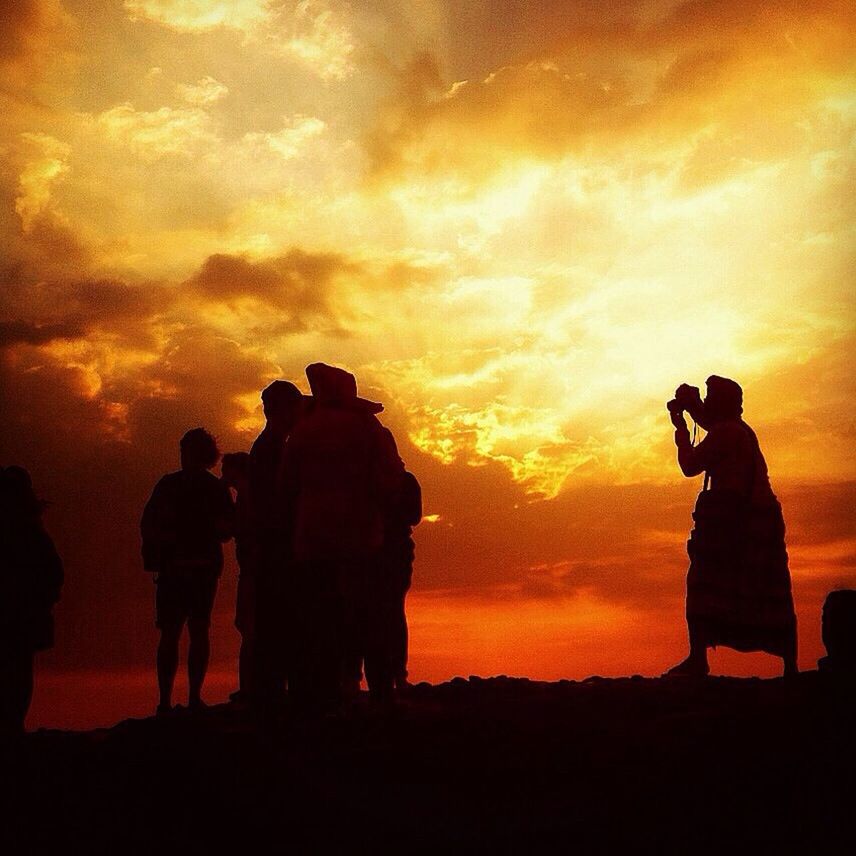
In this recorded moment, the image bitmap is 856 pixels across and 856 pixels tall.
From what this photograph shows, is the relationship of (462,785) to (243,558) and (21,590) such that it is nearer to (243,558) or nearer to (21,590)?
(21,590)

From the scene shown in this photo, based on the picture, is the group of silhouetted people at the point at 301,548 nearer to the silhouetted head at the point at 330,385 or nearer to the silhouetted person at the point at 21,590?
the silhouetted head at the point at 330,385

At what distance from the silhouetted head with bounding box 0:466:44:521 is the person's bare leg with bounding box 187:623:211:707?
1971mm

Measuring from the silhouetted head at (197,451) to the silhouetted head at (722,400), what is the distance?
504 centimetres

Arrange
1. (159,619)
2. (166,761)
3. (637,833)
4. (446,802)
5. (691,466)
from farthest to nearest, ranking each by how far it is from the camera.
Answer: (691,466) < (159,619) < (166,761) < (446,802) < (637,833)

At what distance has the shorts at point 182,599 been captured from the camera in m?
9.57

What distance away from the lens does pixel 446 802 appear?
602 cm

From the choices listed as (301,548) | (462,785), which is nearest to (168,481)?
(301,548)

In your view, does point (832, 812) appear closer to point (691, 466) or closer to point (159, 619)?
point (691, 466)

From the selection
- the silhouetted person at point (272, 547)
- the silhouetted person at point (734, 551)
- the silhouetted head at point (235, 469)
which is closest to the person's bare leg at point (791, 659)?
the silhouetted person at point (734, 551)

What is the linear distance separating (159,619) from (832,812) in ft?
20.5

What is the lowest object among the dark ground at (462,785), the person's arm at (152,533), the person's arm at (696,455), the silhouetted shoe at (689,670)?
the dark ground at (462,785)

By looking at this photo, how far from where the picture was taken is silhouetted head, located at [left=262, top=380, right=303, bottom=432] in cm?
864

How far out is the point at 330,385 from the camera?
8172mm

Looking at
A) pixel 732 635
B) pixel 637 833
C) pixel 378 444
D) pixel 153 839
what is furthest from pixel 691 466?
pixel 153 839
